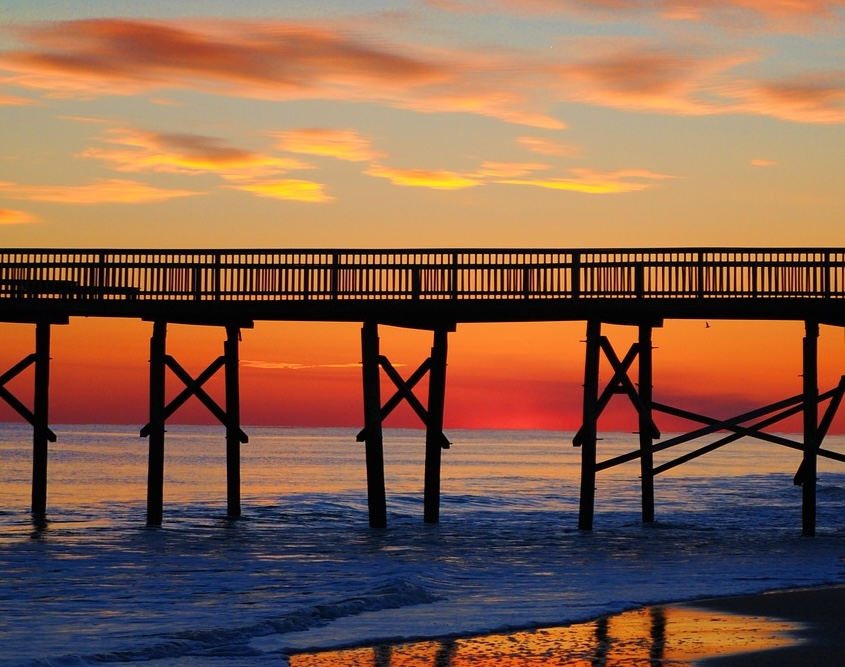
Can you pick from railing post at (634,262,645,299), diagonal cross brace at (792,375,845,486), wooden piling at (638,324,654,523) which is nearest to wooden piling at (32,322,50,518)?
wooden piling at (638,324,654,523)

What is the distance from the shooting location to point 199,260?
107 ft

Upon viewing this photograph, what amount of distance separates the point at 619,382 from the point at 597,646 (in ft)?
51.8

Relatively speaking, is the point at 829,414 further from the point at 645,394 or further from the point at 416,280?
the point at 416,280

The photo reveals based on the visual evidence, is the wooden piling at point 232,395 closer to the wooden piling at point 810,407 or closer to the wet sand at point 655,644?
the wooden piling at point 810,407

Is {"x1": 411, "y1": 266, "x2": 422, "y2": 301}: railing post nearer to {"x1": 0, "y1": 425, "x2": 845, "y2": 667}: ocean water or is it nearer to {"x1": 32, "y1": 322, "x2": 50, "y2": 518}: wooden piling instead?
{"x1": 0, "y1": 425, "x2": 845, "y2": 667}: ocean water

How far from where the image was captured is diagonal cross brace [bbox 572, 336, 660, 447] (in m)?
31.4

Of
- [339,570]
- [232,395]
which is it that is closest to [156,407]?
[232,395]

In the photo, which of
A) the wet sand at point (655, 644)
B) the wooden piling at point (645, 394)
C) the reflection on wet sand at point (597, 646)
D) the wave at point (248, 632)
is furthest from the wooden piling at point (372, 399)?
the reflection on wet sand at point (597, 646)

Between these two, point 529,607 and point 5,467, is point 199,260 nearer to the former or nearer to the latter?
point 529,607

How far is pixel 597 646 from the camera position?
1714cm

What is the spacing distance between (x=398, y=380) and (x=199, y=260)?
5.66 metres

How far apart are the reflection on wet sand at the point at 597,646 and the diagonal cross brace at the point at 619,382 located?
1233 centimetres

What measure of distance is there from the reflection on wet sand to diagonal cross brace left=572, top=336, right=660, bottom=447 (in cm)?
1233

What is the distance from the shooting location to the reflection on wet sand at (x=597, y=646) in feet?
52.8
